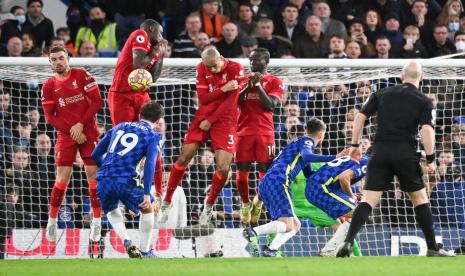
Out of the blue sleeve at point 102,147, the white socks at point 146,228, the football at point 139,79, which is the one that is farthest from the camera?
the football at point 139,79

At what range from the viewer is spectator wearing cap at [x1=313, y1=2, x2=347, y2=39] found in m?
17.8

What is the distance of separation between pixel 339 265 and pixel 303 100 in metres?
5.84

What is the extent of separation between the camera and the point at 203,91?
13.4m

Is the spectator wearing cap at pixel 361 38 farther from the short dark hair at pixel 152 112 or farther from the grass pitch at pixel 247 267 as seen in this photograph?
the grass pitch at pixel 247 267

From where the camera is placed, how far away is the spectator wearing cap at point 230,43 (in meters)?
17.2

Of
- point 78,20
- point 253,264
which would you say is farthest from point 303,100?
point 253,264

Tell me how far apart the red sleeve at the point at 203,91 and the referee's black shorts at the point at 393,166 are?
2.75 m

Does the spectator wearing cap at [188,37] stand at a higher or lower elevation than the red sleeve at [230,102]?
higher

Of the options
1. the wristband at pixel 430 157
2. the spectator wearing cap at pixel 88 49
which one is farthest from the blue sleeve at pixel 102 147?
the spectator wearing cap at pixel 88 49

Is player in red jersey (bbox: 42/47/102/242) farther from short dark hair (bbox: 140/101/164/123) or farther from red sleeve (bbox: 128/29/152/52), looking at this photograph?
short dark hair (bbox: 140/101/164/123)

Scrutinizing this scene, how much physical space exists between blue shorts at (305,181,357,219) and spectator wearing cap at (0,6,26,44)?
18.9 ft

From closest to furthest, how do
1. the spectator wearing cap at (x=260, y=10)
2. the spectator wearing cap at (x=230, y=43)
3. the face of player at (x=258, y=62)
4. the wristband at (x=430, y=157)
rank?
the wristband at (x=430, y=157), the face of player at (x=258, y=62), the spectator wearing cap at (x=230, y=43), the spectator wearing cap at (x=260, y=10)

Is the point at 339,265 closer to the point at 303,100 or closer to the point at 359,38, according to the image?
the point at 303,100

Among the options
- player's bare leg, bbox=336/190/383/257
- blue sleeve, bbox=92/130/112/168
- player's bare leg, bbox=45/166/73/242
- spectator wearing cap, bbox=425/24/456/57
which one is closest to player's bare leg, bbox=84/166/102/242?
player's bare leg, bbox=45/166/73/242
